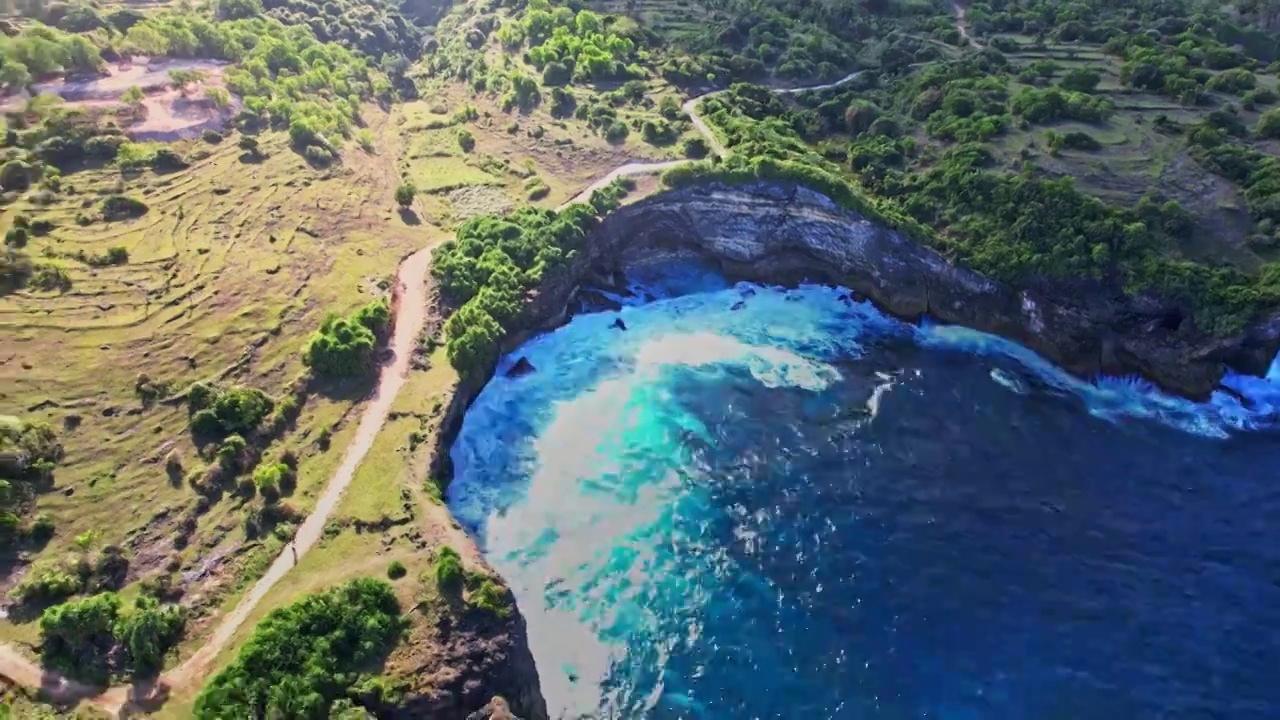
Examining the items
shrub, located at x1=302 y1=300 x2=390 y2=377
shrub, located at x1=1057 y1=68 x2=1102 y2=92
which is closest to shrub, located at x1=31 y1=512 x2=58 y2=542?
shrub, located at x1=302 y1=300 x2=390 y2=377

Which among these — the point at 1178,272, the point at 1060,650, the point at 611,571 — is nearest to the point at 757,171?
the point at 1178,272

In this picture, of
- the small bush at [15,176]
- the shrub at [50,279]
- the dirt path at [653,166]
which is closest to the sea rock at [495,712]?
the dirt path at [653,166]

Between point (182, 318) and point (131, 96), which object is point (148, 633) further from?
point (131, 96)

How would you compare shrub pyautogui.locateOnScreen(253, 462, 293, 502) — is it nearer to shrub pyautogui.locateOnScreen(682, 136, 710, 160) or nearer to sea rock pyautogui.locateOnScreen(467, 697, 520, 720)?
sea rock pyautogui.locateOnScreen(467, 697, 520, 720)

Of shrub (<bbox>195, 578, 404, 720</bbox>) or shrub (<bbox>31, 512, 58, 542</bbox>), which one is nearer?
shrub (<bbox>195, 578, 404, 720</bbox>)

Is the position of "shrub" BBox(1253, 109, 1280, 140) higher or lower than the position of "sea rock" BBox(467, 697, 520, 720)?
higher

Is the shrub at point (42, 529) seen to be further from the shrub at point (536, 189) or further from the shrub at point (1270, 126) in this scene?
the shrub at point (1270, 126)
